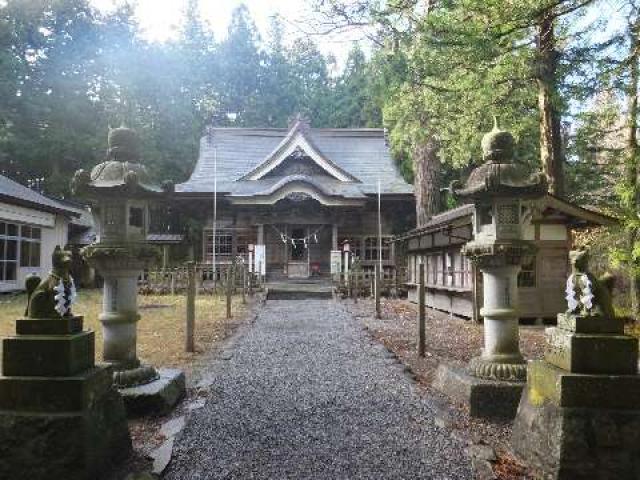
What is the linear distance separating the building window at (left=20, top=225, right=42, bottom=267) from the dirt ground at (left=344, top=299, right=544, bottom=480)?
1282cm

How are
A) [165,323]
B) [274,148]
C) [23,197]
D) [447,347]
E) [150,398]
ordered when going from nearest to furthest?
[150,398] < [447,347] < [165,323] < [23,197] < [274,148]

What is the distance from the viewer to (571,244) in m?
12.8

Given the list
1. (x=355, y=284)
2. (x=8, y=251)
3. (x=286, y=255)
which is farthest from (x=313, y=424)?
(x=286, y=255)

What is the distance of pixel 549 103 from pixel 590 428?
915 centimetres

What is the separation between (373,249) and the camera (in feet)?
79.9

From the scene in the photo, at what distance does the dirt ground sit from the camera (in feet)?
14.6

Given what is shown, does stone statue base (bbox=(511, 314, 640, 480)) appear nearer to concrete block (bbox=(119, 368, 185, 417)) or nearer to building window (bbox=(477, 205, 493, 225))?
building window (bbox=(477, 205, 493, 225))

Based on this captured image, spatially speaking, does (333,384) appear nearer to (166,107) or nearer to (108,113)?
(108,113)

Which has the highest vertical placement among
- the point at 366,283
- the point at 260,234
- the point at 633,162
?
the point at 633,162

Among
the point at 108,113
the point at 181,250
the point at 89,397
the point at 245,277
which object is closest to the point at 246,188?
the point at 181,250

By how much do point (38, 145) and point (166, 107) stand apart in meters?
8.27

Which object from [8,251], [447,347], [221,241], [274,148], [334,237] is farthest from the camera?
[274,148]

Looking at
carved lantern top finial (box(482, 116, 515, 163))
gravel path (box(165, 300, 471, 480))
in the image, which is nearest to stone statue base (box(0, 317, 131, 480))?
gravel path (box(165, 300, 471, 480))

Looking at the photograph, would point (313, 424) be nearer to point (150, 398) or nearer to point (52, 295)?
point (150, 398)
